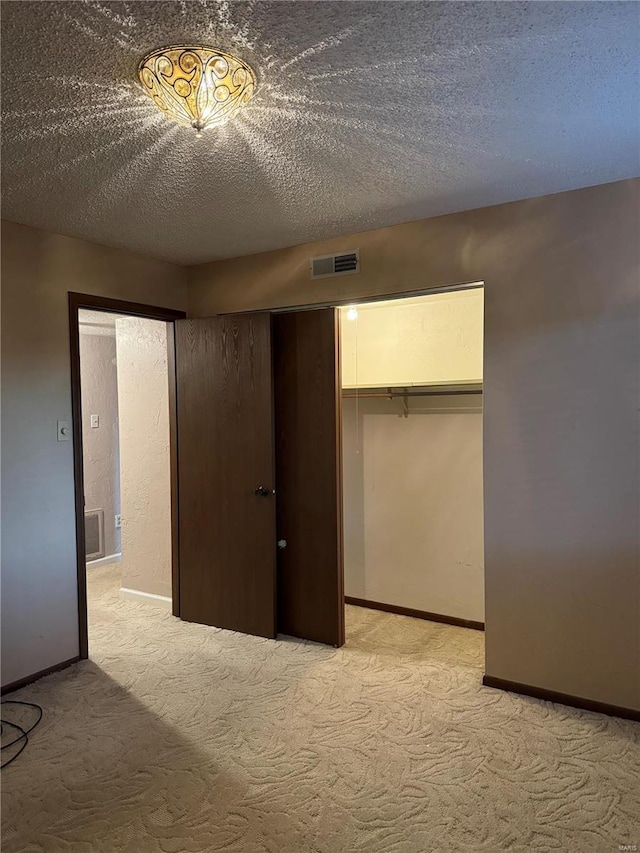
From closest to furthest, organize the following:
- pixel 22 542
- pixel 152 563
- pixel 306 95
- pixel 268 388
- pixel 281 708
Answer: pixel 306 95, pixel 281 708, pixel 22 542, pixel 268 388, pixel 152 563

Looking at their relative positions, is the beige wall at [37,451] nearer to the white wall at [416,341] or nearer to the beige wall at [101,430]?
the white wall at [416,341]

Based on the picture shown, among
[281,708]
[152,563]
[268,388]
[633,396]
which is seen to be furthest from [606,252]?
[152,563]

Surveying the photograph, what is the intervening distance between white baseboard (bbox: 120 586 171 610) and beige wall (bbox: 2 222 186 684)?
931 millimetres

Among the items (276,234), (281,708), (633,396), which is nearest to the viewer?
(633,396)

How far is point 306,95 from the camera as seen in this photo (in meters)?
1.79

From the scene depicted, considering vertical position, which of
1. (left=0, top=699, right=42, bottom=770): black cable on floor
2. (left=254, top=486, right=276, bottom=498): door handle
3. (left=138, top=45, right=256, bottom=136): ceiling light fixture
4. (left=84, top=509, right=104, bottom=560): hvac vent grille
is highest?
(left=138, top=45, right=256, bottom=136): ceiling light fixture

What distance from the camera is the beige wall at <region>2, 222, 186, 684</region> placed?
296 centimetres

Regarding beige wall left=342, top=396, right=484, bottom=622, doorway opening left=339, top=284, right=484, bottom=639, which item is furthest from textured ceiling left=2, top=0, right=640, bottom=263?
beige wall left=342, top=396, right=484, bottom=622

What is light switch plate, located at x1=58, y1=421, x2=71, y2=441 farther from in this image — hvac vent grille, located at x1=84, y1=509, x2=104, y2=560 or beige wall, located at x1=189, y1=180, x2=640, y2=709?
hvac vent grille, located at x1=84, y1=509, x2=104, y2=560

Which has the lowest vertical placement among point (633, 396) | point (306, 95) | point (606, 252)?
point (633, 396)

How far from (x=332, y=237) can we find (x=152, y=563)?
2640 mm

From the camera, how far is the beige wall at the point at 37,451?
296 centimetres

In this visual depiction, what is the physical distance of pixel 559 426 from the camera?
272 centimetres

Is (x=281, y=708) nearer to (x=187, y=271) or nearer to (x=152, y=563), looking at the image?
(x=152, y=563)
